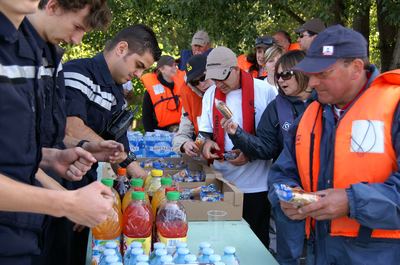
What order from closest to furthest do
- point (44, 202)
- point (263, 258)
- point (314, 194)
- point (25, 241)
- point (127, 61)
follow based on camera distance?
point (44, 202)
point (25, 241)
point (314, 194)
point (263, 258)
point (127, 61)

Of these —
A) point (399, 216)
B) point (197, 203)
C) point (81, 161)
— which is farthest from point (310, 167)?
point (81, 161)

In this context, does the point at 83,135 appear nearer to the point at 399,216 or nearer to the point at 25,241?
the point at 25,241

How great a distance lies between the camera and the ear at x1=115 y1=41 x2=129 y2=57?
128 inches

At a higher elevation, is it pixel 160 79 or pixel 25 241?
pixel 160 79

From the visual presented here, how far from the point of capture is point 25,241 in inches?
69.2

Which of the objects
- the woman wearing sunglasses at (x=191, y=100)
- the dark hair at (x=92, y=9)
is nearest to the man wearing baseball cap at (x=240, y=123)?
the woman wearing sunglasses at (x=191, y=100)

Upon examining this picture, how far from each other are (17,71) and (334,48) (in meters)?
1.49

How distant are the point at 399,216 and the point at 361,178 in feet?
0.79

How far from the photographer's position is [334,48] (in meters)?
2.31

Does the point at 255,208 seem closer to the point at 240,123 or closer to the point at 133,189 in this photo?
the point at 240,123

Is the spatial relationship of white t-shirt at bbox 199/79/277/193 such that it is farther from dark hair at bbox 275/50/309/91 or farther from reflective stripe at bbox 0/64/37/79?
reflective stripe at bbox 0/64/37/79

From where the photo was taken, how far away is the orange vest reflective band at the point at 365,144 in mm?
2182

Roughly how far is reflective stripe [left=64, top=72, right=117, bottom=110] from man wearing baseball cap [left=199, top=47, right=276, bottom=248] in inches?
35.9

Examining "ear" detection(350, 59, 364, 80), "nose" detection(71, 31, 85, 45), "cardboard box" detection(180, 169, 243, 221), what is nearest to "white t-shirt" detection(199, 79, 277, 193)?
"cardboard box" detection(180, 169, 243, 221)
